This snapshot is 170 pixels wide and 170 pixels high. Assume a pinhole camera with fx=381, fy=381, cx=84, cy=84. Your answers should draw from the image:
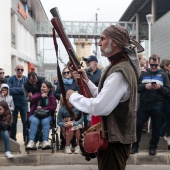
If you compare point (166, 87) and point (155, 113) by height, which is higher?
point (166, 87)

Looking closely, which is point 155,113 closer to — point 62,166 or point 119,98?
point 62,166

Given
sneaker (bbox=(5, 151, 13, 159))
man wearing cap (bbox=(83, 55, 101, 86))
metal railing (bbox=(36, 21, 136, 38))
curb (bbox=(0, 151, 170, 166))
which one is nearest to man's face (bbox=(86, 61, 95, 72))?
man wearing cap (bbox=(83, 55, 101, 86))

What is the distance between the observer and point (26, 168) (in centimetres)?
674

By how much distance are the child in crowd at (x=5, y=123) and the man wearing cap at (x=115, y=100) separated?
4.29 meters

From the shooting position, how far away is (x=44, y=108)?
757 centimetres

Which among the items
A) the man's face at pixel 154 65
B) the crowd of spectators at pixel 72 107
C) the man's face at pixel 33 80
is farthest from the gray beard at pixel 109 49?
the man's face at pixel 33 80

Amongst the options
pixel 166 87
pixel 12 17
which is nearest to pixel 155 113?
pixel 166 87

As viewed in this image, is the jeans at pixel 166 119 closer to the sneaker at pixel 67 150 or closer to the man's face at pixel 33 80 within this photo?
the sneaker at pixel 67 150

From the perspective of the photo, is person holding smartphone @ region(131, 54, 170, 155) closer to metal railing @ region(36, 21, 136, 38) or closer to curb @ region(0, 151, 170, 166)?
curb @ region(0, 151, 170, 166)

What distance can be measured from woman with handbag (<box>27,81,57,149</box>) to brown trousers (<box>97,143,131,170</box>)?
168 inches

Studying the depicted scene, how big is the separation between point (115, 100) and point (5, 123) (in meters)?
4.67

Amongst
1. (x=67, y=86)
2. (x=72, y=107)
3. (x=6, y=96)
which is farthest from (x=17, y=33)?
(x=72, y=107)

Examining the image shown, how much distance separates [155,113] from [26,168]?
254cm

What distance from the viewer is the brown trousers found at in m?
3.05
